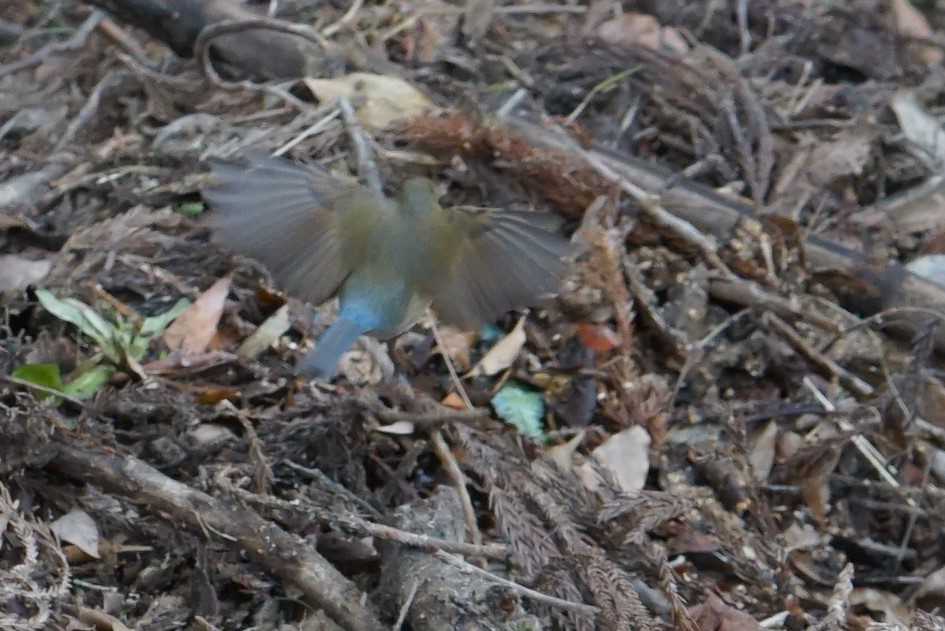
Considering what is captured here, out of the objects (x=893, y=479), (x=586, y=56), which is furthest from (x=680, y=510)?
(x=586, y=56)

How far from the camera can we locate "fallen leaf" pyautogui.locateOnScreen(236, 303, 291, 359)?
2.99 m

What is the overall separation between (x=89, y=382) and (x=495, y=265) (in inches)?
40.6

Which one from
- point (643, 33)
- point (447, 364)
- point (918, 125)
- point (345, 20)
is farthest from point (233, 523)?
point (918, 125)

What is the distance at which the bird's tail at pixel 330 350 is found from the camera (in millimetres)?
2391

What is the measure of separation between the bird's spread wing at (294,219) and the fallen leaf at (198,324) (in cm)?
46

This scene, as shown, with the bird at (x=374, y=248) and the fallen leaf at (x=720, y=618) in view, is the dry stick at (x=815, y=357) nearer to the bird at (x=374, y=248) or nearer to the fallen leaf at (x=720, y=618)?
the fallen leaf at (x=720, y=618)

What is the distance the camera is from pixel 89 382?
277 cm

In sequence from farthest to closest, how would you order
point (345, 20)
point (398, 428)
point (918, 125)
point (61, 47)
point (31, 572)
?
point (345, 20) → point (918, 125) → point (61, 47) → point (398, 428) → point (31, 572)

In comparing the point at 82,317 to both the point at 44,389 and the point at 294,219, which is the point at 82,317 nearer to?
the point at 44,389

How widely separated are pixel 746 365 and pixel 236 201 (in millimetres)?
1555

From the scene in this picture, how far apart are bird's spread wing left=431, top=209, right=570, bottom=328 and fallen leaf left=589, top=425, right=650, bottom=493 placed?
2.02 feet

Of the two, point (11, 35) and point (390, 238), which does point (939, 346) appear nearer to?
point (390, 238)

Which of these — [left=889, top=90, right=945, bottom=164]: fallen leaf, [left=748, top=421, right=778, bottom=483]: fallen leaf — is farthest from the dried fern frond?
[left=889, top=90, right=945, bottom=164]: fallen leaf

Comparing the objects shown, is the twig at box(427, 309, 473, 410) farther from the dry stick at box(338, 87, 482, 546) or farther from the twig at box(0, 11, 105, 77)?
the twig at box(0, 11, 105, 77)
